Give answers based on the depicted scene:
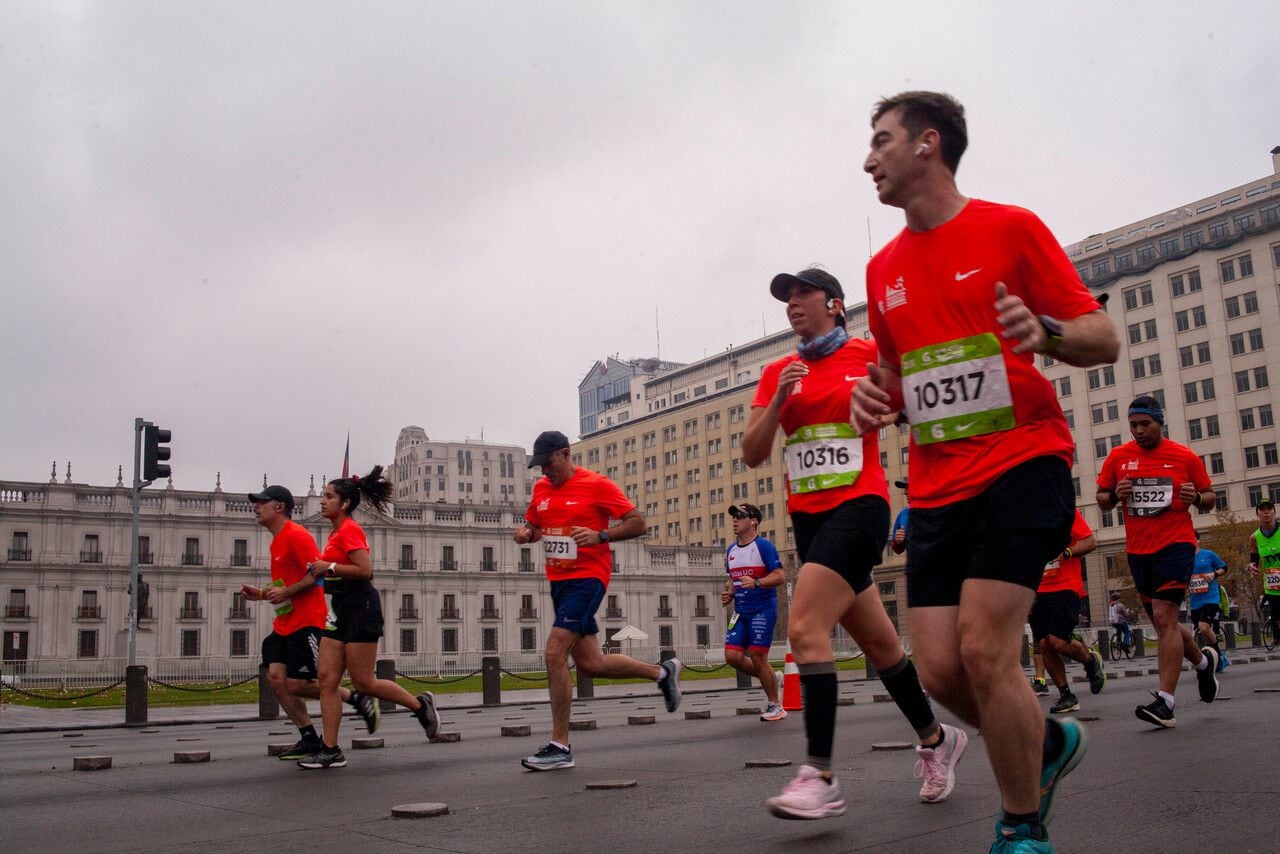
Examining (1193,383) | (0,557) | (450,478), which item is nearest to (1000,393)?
(0,557)

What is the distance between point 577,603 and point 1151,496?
433 cm

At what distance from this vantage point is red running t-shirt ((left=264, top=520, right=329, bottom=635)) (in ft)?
30.6

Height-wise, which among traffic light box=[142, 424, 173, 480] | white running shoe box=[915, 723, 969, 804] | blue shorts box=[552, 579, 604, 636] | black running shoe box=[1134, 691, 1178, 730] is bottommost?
black running shoe box=[1134, 691, 1178, 730]

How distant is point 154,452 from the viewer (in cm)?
2389

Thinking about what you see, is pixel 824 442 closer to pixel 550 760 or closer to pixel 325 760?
pixel 550 760

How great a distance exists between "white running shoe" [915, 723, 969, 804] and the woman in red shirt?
4772 mm

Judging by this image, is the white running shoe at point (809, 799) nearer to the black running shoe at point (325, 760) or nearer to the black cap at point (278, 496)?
the black running shoe at point (325, 760)

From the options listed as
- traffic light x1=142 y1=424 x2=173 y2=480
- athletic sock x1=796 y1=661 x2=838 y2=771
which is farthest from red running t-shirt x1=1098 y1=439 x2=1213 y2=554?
traffic light x1=142 y1=424 x2=173 y2=480

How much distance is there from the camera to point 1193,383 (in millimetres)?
83688

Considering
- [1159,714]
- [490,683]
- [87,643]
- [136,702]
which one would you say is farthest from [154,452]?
[87,643]

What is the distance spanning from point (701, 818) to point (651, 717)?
7.85m

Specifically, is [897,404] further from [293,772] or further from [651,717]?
[651,717]

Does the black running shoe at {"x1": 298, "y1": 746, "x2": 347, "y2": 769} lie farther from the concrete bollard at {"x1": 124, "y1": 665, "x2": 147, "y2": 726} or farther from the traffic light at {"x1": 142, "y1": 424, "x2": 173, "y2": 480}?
the traffic light at {"x1": 142, "y1": 424, "x2": 173, "y2": 480}

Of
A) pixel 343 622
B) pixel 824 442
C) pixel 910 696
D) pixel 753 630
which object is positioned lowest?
pixel 910 696
